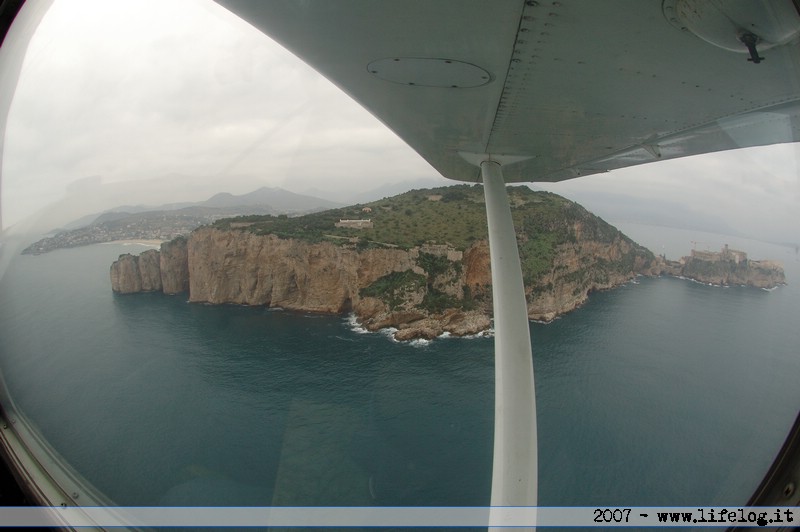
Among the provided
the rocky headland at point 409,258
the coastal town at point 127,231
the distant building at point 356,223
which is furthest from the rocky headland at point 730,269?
the coastal town at point 127,231

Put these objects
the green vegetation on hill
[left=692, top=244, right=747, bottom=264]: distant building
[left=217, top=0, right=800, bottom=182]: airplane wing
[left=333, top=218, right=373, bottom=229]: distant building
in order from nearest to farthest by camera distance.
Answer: [left=217, top=0, right=800, bottom=182]: airplane wing
[left=692, top=244, right=747, bottom=264]: distant building
the green vegetation on hill
[left=333, top=218, right=373, bottom=229]: distant building

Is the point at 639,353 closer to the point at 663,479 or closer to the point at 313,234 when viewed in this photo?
the point at 663,479

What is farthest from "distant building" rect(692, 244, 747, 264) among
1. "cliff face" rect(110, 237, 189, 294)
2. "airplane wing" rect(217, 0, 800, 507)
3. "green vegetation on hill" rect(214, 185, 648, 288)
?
"cliff face" rect(110, 237, 189, 294)

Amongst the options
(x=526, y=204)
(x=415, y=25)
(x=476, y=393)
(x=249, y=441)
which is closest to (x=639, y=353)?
(x=526, y=204)

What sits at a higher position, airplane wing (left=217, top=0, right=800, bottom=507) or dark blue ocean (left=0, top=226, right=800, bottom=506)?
airplane wing (left=217, top=0, right=800, bottom=507)

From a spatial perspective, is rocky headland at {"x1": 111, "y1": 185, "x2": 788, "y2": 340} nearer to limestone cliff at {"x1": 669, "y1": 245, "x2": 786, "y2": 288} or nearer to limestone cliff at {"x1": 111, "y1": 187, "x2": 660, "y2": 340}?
limestone cliff at {"x1": 111, "y1": 187, "x2": 660, "y2": 340}

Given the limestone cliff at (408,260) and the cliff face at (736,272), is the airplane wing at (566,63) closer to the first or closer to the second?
the cliff face at (736,272)
